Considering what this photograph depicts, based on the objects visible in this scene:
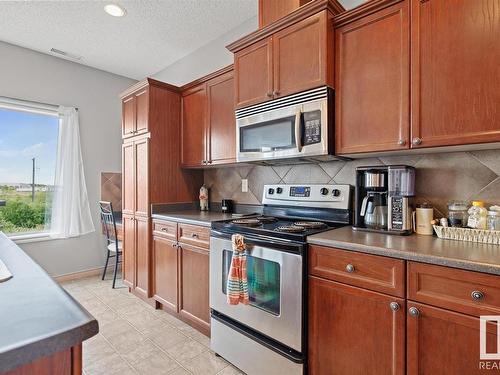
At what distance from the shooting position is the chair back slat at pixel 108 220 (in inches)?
132

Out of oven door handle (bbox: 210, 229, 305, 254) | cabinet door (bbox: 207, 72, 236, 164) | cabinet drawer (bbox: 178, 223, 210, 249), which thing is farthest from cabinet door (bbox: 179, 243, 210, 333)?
cabinet door (bbox: 207, 72, 236, 164)

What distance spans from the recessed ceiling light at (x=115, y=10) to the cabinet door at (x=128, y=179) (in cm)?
119

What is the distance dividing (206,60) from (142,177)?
149 centimetres

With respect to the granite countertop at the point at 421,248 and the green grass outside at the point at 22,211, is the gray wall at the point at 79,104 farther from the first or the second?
the granite countertop at the point at 421,248

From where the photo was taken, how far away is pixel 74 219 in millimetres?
3549

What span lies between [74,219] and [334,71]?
11.2 ft

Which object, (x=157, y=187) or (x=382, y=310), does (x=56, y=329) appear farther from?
(x=157, y=187)

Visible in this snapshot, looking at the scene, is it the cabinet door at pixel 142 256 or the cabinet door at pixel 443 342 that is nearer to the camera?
the cabinet door at pixel 443 342

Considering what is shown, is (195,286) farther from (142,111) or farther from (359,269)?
(142,111)

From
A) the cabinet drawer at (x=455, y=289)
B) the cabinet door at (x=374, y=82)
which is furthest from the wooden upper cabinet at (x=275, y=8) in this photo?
the cabinet drawer at (x=455, y=289)

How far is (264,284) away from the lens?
177cm

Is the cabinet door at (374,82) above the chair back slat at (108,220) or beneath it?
above

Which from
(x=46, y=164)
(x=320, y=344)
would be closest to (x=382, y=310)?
(x=320, y=344)

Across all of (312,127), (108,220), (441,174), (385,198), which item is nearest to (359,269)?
(385,198)
